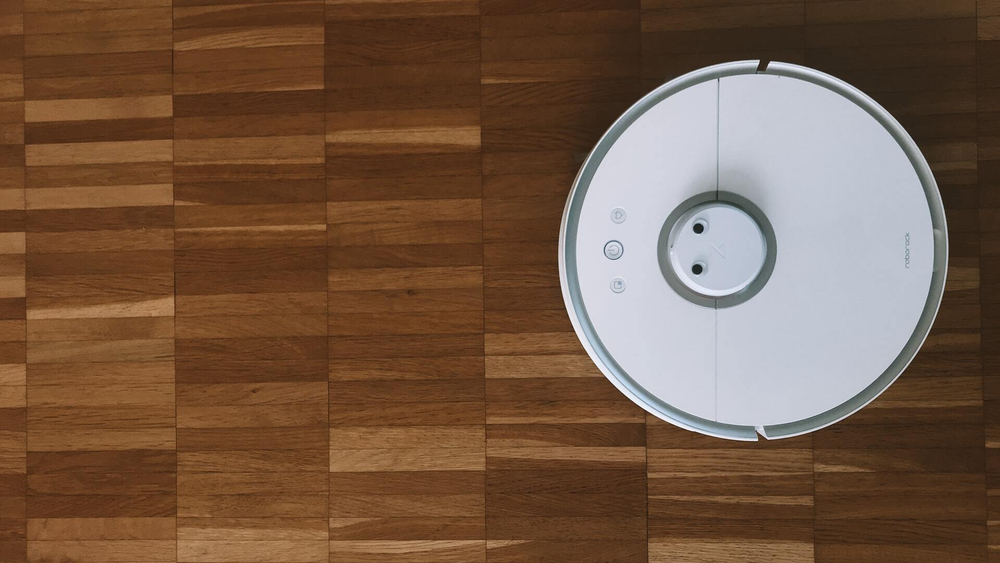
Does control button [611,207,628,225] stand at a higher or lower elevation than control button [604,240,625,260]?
higher

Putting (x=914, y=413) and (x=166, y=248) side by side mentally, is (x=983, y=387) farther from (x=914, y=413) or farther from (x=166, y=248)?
(x=166, y=248)

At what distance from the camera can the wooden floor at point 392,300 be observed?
1336 millimetres

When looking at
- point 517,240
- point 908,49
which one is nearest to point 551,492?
point 517,240

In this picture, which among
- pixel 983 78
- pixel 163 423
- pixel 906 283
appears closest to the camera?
pixel 906 283

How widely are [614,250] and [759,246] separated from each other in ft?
0.77

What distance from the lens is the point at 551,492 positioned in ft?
4.53

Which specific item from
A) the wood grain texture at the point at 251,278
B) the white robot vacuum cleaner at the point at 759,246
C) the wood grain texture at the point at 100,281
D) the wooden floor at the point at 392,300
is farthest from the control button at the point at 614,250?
the wood grain texture at the point at 100,281

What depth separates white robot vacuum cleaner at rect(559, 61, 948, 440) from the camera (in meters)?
1.01

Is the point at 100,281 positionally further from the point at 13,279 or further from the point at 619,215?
the point at 619,215

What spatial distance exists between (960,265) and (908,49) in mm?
480

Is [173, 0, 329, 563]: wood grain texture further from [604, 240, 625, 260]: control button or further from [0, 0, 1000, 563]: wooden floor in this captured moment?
[604, 240, 625, 260]: control button

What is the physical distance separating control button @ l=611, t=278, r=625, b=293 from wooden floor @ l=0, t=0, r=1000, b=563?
0.33m

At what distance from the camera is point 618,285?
1049 millimetres

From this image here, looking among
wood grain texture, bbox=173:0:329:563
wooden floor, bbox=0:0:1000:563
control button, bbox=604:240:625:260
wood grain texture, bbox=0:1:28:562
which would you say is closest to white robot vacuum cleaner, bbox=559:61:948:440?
control button, bbox=604:240:625:260
